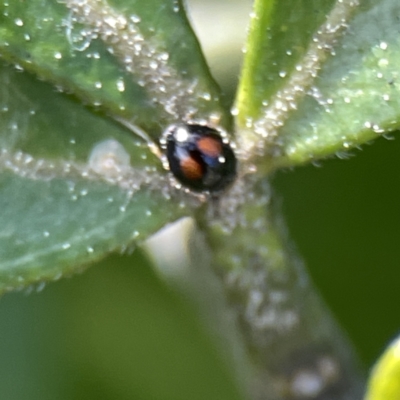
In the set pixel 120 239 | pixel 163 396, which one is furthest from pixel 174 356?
pixel 120 239

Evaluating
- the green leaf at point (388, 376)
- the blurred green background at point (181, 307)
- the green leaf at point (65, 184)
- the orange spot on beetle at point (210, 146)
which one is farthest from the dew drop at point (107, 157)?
the blurred green background at point (181, 307)

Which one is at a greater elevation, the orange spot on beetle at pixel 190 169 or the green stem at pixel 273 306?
the orange spot on beetle at pixel 190 169

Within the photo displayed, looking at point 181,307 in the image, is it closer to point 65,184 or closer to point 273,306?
point 273,306

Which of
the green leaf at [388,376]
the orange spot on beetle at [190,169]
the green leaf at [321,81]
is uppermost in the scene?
the green leaf at [321,81]

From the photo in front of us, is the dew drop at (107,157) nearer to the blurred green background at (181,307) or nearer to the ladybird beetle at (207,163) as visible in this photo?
the ladybird beetle at (207,163)

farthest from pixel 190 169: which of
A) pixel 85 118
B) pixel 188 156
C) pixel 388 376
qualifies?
pixel 388 376

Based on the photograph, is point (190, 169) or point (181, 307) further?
point (181, 307)
